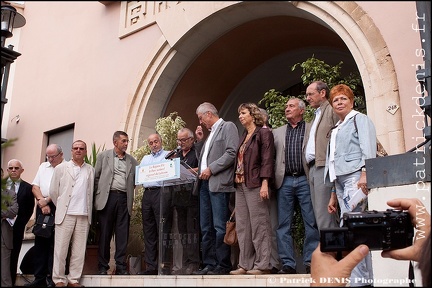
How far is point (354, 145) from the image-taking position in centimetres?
424

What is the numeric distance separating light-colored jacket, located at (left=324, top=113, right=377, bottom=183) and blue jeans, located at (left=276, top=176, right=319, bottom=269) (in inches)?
28.9

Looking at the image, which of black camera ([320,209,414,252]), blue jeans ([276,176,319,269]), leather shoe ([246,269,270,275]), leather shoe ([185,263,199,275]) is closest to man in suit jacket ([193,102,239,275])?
leather shoe ([185,263,199,275])

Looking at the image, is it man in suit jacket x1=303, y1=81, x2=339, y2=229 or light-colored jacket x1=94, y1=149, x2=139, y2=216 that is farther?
light-colored jacket x1=94, y1=149, x2=139, y2=216

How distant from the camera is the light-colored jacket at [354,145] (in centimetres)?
412

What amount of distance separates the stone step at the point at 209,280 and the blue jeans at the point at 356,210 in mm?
358

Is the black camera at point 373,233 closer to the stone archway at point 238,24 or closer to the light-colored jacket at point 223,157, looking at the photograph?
the light-colored jacket at point 223,157

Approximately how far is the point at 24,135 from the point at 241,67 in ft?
14.8

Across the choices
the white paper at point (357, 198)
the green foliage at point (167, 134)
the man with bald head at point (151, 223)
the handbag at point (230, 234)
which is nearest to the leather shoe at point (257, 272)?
the handbag at point (230, 234)

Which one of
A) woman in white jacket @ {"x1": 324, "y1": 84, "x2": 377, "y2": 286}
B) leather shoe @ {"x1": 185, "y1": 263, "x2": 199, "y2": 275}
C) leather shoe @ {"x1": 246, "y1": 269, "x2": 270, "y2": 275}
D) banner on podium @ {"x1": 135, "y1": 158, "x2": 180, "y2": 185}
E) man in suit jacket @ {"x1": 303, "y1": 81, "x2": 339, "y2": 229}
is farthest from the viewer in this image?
leather shoe @ {"x1": 185, "y1": 263, "x2": 199, "y2": 275}

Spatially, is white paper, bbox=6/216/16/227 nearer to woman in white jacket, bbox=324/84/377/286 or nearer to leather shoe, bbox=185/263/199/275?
leather shoe, bbox=185/263/199/275

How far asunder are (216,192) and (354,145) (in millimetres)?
1518

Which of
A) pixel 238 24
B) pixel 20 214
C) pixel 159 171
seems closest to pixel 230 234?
pixel 159 171

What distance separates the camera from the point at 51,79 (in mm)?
10062

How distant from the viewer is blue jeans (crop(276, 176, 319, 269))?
188 inches
